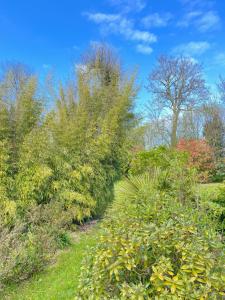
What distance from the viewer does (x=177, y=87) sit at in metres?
15.5

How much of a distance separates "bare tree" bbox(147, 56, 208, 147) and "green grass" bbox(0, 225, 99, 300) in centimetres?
1217

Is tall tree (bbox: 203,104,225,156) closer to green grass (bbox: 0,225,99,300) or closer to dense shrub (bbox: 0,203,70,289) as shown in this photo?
dense shrub (bbox: 0,203,70,289)

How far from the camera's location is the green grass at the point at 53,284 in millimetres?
2924

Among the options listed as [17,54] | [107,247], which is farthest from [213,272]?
[17,54]

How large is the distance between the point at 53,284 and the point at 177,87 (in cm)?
1417

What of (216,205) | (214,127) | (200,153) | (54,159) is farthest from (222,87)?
(216,205)

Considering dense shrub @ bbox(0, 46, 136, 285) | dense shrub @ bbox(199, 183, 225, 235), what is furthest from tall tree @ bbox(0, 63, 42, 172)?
dense shrub @ bbox(199, 183, 225, 235)

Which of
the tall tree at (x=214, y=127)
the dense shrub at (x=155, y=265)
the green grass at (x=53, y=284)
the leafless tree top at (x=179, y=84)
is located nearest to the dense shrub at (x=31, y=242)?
the green grass at (x=53, y=284)

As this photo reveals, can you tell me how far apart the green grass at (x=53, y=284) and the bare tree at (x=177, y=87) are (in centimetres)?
1217

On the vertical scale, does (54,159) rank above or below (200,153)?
below

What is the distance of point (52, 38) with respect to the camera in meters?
7.51

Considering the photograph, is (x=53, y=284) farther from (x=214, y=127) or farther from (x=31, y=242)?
(x=214, y=127)

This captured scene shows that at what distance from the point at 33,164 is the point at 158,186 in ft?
7.43

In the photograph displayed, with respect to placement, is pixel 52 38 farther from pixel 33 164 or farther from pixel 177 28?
pixel 33 164
